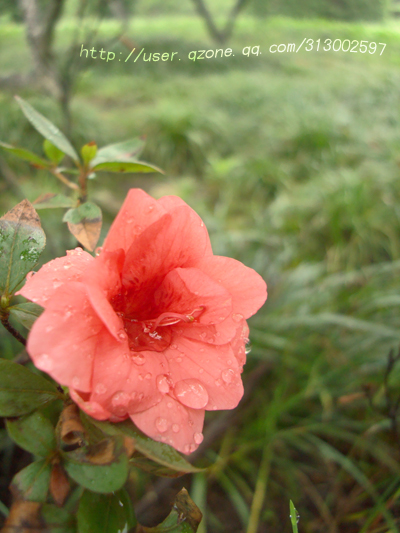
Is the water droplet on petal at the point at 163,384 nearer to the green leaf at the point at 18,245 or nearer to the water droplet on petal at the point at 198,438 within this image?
the water droplet on petal at the point at 198,438

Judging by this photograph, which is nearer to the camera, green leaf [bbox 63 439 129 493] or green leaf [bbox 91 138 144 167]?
green leaf [bbox 63 439 129 493]

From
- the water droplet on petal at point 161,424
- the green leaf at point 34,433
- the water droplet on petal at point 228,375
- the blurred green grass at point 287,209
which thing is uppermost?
the water droplet on petal at point 228,375

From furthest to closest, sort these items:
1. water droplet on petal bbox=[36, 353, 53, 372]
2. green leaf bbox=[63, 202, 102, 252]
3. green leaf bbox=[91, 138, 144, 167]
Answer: green leaf bbox=[91, 138, 144, 167]
green leaf bbox=[63, 202, 102, 252]
water droplet on petal bbox=[36, 353, 53, 372]

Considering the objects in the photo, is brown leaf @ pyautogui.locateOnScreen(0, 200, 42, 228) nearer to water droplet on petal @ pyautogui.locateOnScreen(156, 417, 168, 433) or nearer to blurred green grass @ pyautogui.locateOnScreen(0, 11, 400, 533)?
water droplet on petal @ pyautogui.locateOnScreen(156, 417, 168, 433)

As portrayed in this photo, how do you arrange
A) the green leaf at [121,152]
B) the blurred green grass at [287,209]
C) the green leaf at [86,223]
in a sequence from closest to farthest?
the green leaf at [86,223]
the green leaf at [121,152]
the blurred green grass at [287,209]

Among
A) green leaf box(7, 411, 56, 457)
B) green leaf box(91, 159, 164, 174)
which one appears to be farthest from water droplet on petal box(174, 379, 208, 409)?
green leaf box(91, 159, 164, 174)

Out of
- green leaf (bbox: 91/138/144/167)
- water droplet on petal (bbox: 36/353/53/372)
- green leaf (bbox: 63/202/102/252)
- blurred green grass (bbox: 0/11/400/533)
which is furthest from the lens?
blurred green grass (bbox: 0/11/400/533)

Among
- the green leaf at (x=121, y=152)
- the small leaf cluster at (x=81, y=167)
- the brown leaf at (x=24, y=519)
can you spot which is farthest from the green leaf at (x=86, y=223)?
the brown leaf at (x=24, y=519)
